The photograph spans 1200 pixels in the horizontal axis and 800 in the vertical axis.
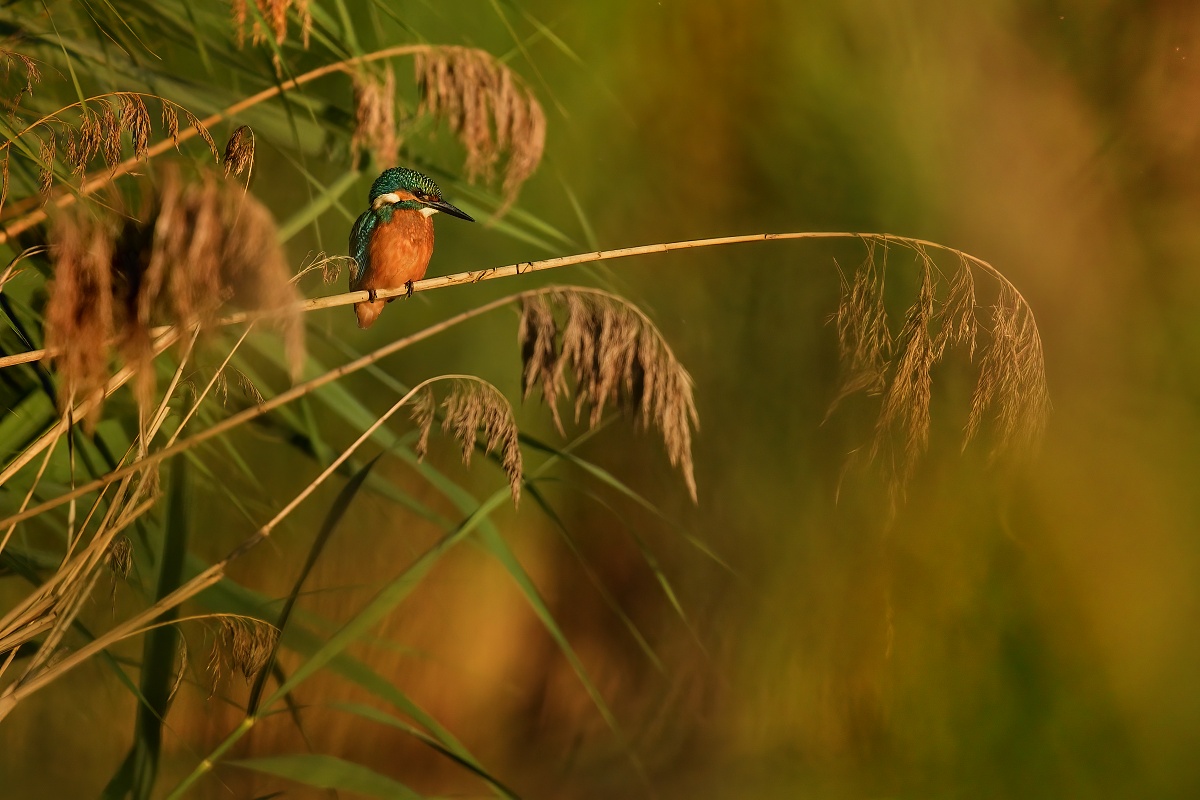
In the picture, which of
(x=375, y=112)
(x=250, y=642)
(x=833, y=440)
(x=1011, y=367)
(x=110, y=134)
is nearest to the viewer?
(x=110, y=134)

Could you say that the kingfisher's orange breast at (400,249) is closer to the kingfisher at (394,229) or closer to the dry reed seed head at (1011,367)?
the kingfisher at (394,229)

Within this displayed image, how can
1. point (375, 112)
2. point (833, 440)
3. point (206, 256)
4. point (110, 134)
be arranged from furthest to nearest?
1. point (833, 440)
2. point (375, 112)
3. point (110, 134)
4. point (206, 256)

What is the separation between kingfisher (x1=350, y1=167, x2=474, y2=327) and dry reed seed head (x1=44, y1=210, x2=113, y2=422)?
636 mm

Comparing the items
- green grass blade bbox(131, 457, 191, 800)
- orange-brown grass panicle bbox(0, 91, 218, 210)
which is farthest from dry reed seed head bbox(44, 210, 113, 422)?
green grass blade bbox(131, 457, 191, 800)

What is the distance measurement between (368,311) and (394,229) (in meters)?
0.11

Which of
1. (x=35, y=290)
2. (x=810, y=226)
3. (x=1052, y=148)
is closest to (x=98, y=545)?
(x=35, y=290)

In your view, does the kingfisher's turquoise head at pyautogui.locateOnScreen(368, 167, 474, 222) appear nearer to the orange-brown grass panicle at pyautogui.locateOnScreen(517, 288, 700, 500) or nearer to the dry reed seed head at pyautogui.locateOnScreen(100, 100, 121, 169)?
the orange-brown grass panicle at pyautogui.locateOnScreen(517, 288, 700, 500)

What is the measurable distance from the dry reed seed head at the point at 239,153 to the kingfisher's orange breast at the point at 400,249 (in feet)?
1.17

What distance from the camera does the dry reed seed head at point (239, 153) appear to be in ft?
2.57

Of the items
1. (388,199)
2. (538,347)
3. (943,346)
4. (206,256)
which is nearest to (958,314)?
(943,346)

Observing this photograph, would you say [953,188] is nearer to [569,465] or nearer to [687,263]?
[687,263]

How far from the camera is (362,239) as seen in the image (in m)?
1.20

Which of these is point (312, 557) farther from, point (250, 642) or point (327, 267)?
point (327, 267)

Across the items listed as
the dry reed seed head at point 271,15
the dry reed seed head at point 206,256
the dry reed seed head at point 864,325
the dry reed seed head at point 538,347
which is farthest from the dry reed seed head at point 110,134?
the dry reed seed head at point 864,325
